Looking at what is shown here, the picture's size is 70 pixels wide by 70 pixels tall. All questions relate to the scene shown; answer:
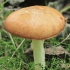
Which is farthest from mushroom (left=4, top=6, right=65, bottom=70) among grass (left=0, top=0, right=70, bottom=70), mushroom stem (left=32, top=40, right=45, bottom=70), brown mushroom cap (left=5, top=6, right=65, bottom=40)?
grass (left=0, top=0, right=70, bottom=70)

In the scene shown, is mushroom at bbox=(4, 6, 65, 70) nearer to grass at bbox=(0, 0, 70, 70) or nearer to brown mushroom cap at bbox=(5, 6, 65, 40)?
brown mushroom cap at bbox=(5, 6, 65, 40)

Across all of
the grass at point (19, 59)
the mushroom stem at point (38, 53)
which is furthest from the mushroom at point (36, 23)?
the grass at point (19, 59)

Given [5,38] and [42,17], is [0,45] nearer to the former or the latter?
[5,38]

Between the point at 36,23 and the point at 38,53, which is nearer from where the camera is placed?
the point at 36,23

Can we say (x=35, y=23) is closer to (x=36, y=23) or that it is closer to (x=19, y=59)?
(x=36, y=23)

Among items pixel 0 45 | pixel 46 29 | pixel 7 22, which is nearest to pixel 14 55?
pixel 0 45

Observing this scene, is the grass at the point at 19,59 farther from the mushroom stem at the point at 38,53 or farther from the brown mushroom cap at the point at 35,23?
the brown mushroom cap at the point at 35,23

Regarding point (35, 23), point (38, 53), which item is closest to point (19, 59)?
point (38, 53)
